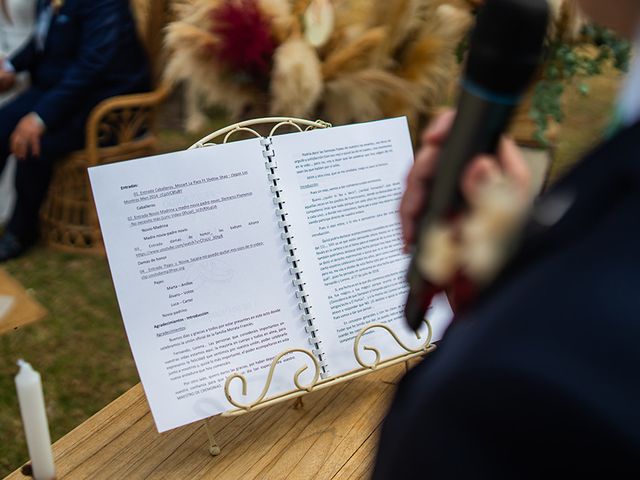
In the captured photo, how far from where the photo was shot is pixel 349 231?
110 cm

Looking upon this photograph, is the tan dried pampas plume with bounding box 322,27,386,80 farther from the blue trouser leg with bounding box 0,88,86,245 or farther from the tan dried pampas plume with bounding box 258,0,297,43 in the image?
the blue trouser leg with bounding box 0,88,86,245

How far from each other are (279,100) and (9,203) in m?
2.29

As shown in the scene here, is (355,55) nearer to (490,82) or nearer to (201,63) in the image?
(201,63)

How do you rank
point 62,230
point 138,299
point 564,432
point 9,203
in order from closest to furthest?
point 564,432 → point 138,299 → point 62,230 → point 9,203

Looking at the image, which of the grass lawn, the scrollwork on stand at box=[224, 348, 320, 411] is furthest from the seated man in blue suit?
the scrollwork on stand at box=[224, 348, 320, 411]

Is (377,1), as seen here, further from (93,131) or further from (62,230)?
(62,230)

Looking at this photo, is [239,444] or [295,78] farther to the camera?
[295,78]

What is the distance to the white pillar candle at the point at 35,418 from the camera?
0.72 meters

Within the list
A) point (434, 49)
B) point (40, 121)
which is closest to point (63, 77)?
point (40, 121)

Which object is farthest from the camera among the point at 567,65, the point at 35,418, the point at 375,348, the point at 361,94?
the point at 567,65

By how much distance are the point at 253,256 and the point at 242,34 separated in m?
0.85

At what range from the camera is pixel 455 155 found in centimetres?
43

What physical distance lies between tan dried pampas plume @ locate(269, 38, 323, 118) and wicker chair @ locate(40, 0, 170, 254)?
1.37 metres

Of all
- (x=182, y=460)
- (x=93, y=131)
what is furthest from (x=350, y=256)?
(x=93, y=131)
